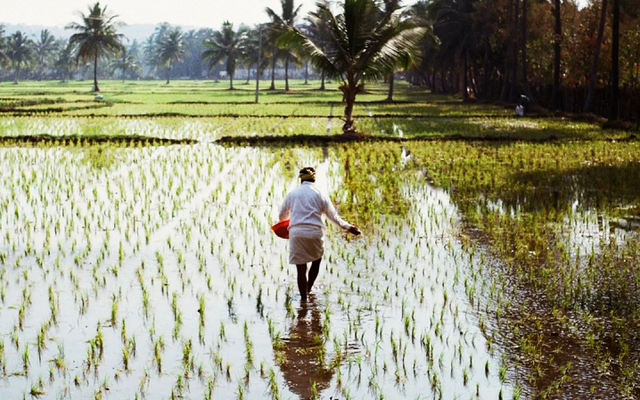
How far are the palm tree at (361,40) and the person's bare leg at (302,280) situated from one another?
15524 millimetres

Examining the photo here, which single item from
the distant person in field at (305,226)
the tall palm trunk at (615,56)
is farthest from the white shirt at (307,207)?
the tall palm trunk at (615,56)

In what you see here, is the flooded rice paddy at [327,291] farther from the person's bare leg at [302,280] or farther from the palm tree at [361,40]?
the palm tree at [361,40]

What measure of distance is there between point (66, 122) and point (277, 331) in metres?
22.3

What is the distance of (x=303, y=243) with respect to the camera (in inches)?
266

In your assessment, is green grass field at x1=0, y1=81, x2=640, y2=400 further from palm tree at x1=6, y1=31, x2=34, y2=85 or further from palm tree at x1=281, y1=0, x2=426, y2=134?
palm tree at x1=6, y1=31, x2=34, y2=85

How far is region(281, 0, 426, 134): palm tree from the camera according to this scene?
22.1 m

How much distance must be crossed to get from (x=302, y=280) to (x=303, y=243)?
0.29 metres

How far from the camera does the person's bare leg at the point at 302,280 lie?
6.75 meters

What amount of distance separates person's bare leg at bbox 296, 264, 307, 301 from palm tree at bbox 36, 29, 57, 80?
375 feet

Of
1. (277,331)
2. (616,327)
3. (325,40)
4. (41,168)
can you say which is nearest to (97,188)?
(41,168)

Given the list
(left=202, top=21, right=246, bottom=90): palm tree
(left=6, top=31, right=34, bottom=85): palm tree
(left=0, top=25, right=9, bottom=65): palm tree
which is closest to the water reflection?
(left=202, top=21, right=246, bottom=90): palm tree

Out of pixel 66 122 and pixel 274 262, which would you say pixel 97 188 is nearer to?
pixel 274 262

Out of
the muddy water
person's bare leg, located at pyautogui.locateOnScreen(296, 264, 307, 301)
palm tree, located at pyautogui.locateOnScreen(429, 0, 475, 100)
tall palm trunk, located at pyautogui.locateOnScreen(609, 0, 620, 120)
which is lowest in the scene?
the muddy water

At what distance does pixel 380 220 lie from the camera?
Result: 1059cm
